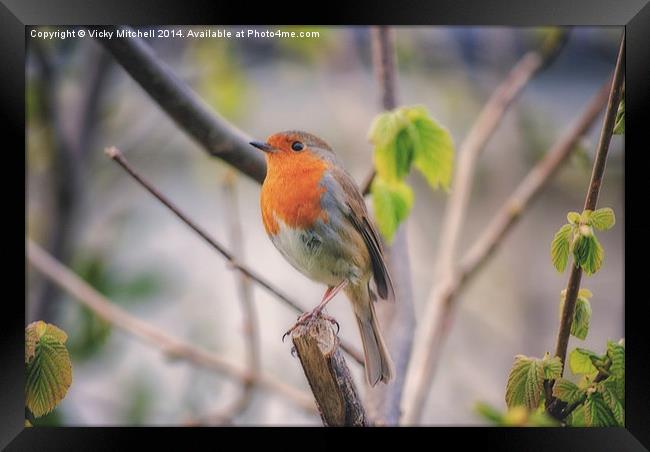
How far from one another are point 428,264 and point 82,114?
1.36 metres

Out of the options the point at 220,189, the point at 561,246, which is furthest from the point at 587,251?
the point at 220,189

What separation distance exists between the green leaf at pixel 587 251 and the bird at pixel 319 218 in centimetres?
49

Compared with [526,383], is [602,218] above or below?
above

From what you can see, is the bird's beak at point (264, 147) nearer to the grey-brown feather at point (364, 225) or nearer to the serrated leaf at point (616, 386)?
the grey-brown feather at point (364, 225)

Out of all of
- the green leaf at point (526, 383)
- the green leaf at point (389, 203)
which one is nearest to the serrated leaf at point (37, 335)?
the green leaf at point (389, 203)

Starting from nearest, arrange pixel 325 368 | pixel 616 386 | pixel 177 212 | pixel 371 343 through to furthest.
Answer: pixel 325 368 < pixel 177 212 < pixel 616 386 < pixel 371 343

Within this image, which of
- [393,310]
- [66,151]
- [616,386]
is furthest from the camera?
[66,151]

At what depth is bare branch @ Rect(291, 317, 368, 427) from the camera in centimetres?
159

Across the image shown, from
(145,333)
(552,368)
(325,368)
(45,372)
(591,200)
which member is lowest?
(45,372)

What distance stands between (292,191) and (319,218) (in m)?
0.10

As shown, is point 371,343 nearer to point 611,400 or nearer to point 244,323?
point 244,323

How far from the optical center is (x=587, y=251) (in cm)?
178

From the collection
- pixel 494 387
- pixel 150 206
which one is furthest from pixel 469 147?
pixel 150 206

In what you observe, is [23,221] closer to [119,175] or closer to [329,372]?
[119,175]
